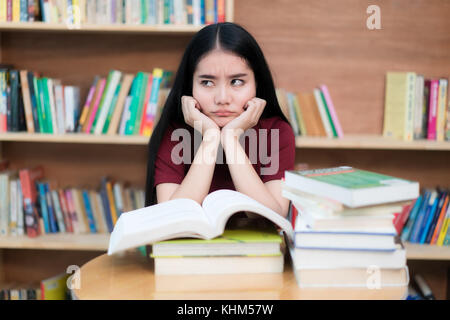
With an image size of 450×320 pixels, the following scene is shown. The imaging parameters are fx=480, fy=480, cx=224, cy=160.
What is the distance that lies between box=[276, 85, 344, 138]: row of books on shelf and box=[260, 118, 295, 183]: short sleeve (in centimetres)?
49

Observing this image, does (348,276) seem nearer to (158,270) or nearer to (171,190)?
(158,270)

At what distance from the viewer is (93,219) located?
2.12 m

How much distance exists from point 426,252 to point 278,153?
0.91 m

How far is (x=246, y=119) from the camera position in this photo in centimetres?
135

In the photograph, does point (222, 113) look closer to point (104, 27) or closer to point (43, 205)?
point (104, 27)

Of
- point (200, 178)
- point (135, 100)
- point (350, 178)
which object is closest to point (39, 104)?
point (135, 100)

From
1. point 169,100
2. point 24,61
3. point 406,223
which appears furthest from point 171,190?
point 24,61

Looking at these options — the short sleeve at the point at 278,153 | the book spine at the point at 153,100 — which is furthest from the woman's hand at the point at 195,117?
the book spine at the point at 153,100

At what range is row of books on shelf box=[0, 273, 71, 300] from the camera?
7.07ft

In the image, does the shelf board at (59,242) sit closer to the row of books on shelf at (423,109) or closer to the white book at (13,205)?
the white book at (13,205)

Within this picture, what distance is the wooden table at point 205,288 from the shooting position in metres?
0.75

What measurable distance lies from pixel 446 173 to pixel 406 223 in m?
0.41

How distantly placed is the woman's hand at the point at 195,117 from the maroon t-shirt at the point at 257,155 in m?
0.11

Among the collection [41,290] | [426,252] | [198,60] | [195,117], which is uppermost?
[198,60]
